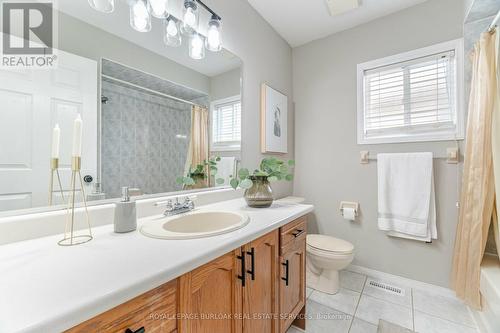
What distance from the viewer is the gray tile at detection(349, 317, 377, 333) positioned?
4.58 feet

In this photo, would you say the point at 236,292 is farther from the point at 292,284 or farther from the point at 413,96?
the point at 413,96

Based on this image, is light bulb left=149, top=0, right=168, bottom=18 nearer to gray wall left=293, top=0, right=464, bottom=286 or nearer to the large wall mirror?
the large wall mirror

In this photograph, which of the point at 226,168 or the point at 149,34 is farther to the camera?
the point at 226,168

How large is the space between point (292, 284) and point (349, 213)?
1.05 metres

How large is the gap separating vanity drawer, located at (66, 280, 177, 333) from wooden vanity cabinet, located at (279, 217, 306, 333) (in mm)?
675

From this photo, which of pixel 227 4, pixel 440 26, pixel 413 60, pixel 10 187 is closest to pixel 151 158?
pixel 10 187

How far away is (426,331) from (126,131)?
7.07 feet

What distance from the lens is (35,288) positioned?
469 mm

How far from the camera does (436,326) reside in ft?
4.68

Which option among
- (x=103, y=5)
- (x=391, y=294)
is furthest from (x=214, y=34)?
(x=391, y=294)

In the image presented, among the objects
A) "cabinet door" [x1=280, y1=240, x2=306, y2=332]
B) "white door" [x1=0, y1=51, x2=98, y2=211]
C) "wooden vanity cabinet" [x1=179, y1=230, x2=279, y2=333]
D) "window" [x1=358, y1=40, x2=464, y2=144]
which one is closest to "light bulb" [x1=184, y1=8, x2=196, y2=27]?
"white door" [x1=0, y1=51, x2=98, y2=211]

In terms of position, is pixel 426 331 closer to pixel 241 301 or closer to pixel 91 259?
pixel 241 301

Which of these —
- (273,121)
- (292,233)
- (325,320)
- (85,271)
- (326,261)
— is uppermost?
(273,121)

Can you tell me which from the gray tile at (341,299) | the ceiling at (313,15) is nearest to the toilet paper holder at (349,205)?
the gray tile at (341,299)
